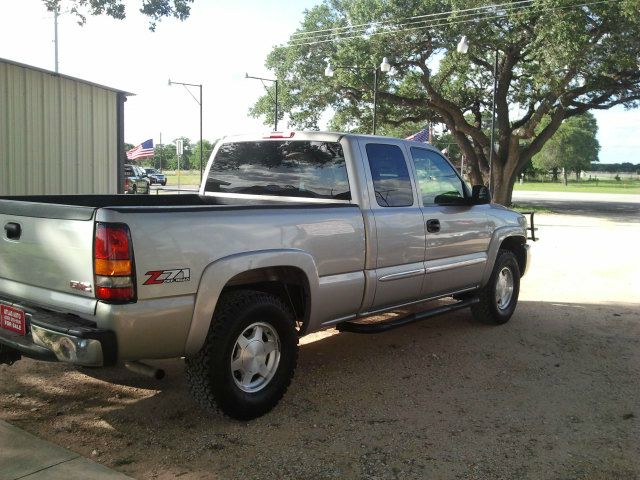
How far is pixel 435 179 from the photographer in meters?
5.67

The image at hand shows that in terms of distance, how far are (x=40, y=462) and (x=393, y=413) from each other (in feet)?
7.17

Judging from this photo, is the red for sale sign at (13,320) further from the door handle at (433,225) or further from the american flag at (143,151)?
the american flag at (143,151)

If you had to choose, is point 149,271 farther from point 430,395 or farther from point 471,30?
point 471,30

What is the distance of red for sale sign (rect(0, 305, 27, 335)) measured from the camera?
359 centimetres

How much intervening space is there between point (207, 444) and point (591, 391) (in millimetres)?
2923

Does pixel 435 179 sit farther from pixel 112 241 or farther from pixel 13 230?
pixel 13 230

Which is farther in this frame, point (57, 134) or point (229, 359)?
point (57, 134)

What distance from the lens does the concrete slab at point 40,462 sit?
3.22 meters

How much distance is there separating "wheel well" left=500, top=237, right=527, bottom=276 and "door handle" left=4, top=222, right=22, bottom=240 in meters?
4.77

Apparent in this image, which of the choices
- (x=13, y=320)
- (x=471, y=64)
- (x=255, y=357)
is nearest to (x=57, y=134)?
(x=13, y=320)

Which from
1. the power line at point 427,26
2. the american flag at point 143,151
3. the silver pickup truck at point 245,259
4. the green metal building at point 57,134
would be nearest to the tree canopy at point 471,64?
the power line at point 427,26

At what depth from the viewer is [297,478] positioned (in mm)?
3270

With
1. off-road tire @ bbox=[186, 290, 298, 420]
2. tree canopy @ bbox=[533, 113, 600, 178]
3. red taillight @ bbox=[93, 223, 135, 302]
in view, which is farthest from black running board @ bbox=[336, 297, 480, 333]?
tree canopy @ bbox=[533, 113, 600, 178]

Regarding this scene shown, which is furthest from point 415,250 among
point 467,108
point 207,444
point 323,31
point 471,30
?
point 467,108
